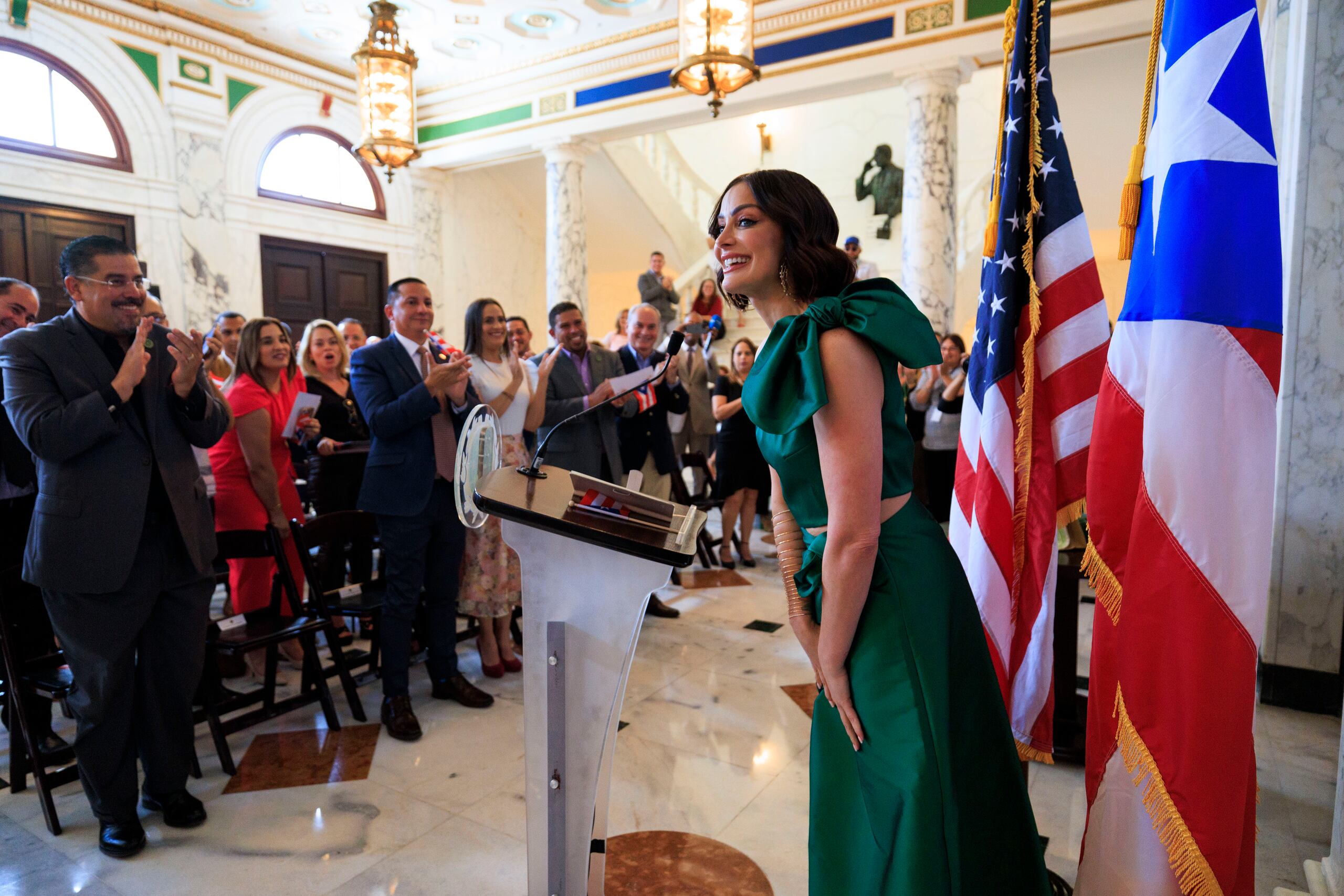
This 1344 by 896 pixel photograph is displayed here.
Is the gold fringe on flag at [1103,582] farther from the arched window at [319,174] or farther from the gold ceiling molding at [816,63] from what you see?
the arched window at [319,174]

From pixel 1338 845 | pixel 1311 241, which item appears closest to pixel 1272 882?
pixel 1338 845

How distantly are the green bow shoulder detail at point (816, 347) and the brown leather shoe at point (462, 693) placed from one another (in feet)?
7.77

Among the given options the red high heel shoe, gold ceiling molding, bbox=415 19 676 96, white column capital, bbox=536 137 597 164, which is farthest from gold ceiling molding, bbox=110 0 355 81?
the red high heel shoe

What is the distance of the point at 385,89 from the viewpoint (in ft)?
16.3

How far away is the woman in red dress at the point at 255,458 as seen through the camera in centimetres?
348

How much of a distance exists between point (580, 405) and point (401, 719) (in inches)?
62.7

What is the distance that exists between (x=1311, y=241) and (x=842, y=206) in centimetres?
977

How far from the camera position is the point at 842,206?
40.3ft

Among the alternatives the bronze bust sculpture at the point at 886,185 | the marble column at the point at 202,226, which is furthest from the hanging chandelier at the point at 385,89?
the bronze bust sculpture at the point at 886,185

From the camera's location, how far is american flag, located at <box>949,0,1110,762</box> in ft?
6.77

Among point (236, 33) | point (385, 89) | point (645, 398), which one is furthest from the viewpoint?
point (236, 33)

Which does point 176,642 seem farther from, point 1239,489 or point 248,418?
point 1239,489

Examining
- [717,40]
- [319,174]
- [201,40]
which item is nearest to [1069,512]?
[717,40]

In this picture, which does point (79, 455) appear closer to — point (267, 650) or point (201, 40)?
point (267, 650)
